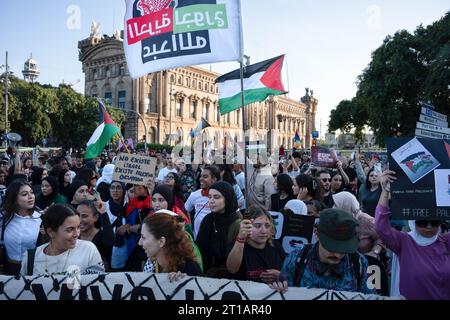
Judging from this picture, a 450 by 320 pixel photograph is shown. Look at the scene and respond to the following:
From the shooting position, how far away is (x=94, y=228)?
4.30m

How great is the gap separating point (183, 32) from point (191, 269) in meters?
3.51

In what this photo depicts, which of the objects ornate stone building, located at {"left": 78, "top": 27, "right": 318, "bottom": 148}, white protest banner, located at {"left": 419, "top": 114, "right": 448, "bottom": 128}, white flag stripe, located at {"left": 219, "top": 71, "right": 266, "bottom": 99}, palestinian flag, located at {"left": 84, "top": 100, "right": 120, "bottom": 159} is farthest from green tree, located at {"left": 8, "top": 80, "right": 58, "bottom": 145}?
white protest banner, located at {"left": 419, "top": 114, "right": 448, "bottom": 128}

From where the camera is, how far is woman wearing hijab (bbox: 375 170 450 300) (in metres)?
3.05

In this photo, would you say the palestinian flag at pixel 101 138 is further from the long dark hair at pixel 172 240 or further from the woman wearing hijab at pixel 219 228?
the long dark hair at pixel 172 240

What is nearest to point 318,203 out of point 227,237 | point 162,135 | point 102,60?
point 227,237

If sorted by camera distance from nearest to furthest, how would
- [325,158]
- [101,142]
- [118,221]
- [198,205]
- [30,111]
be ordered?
[118,221] → [198,205] → [101,142] → [325,158] → [30,111]

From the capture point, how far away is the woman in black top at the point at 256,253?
130 inches

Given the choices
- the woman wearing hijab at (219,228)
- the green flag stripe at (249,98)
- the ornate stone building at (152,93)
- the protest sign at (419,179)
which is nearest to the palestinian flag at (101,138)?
the green flag stripe at (249,98)

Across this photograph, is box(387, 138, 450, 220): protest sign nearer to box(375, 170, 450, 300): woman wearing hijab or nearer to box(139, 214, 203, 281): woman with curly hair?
box(375, 170, 450, 300): woman wearing hijab

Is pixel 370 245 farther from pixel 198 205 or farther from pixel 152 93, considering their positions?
pixel 152 93

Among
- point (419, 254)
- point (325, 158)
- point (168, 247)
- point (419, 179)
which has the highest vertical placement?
point (325, 158)

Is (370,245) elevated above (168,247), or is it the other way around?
(168,247)

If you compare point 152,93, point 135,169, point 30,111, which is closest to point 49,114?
point 30,111

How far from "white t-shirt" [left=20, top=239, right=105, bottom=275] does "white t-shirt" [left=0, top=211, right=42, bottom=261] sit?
78cm
